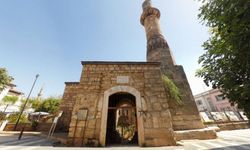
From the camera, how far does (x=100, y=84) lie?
A: 629 centimetres

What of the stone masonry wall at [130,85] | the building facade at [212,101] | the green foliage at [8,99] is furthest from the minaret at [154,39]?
the building facade at [212,101]

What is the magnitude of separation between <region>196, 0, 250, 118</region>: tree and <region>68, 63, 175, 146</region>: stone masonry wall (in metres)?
2.34

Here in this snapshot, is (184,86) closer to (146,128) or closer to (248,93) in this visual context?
(146,128)

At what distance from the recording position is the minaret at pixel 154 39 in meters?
10.4

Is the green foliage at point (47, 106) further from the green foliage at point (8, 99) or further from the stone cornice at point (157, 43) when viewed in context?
the stone cornice at point (157, 43)

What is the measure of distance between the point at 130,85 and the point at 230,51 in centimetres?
414

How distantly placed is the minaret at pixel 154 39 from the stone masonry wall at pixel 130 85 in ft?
12.8

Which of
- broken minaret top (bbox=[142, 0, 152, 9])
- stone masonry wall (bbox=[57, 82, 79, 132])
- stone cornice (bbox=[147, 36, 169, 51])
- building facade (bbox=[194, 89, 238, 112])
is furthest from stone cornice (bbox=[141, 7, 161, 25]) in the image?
building facade (bbox=[194, 89, 238, 112])

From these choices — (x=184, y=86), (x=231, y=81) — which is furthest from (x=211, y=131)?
(x=231, y=81)

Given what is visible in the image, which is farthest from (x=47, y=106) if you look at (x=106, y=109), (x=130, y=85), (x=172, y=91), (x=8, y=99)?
(x=172, y=91)

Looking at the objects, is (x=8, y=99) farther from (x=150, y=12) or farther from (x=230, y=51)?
(x=230, y=51)

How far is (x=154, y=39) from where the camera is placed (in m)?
11.2

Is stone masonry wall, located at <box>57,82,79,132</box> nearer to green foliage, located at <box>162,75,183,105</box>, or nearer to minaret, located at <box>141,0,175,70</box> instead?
minaret, located at <box>141,0,175,70</box>

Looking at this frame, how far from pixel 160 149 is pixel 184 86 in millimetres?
6236
